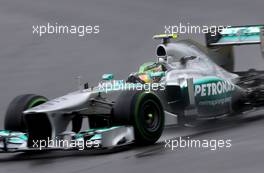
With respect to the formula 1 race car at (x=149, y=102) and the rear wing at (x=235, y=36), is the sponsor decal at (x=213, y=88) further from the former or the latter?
the rear wing at (x=235, y=36)

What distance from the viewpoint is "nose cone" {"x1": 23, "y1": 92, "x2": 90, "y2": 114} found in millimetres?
10023

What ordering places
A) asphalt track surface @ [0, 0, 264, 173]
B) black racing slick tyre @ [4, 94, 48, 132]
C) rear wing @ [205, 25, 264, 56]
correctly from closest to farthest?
asphalt track surface @ [0, 0, 264, 173] → black racing slick tyre @ [4, 94, 48, 132] → rear wing @ [205, 25, 264, 56]

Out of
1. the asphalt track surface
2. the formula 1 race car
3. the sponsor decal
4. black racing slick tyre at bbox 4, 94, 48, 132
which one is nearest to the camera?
the asphalt track surface

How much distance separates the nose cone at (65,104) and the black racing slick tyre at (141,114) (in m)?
0.49

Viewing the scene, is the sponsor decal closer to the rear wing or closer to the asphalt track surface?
the asphalt track surface

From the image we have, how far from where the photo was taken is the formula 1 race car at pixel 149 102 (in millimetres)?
10000

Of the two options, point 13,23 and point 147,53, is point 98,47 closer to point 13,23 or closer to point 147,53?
point 147,53

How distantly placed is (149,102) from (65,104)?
1.11 m

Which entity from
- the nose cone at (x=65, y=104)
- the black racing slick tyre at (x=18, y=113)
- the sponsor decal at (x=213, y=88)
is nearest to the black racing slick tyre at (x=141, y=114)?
the nose cone at (x=65, y=104)

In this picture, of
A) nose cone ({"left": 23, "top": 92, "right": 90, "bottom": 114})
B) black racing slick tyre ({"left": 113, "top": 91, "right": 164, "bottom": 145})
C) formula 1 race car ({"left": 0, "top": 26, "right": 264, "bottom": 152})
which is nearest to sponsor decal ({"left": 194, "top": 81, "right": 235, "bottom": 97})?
formula 1 race car ({"left": 0, "top": 26, "right": 264, "bottom": 152})

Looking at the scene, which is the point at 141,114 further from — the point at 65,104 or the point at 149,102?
the point at 65,104

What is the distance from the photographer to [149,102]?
10336 mm

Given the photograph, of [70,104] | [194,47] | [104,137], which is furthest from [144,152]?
[194,47]

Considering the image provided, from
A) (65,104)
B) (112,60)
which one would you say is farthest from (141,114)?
(112,60)
